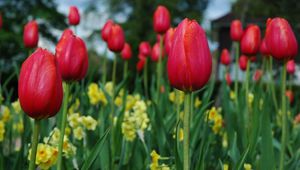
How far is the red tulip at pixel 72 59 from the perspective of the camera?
171 cm

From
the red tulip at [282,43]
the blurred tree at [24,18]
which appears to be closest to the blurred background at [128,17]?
the blurred tree at [24,18]

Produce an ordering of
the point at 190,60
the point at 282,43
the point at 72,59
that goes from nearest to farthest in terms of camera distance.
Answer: the point at 190,60 < the point at 72,59 < the point at 282,43

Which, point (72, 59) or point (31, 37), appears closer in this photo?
point (72, 59)

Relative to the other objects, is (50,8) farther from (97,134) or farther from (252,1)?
(97,134)

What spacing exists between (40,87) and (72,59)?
42cm

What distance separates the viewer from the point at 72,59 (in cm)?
171

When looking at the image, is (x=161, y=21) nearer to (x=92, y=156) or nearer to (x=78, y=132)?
(x=78, y=132)

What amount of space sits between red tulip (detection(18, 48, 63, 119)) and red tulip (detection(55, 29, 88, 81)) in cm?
37

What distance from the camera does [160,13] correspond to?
3.31m

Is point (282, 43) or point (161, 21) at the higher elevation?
point (161, 21)

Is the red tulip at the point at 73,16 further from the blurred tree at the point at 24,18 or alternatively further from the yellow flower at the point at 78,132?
the blurred tree at the point at 24,18

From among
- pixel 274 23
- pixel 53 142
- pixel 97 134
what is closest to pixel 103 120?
pixel 97 134

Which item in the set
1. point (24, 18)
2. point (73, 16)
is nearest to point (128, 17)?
point (24, 18)

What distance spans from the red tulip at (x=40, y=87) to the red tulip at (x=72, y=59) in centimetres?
37
